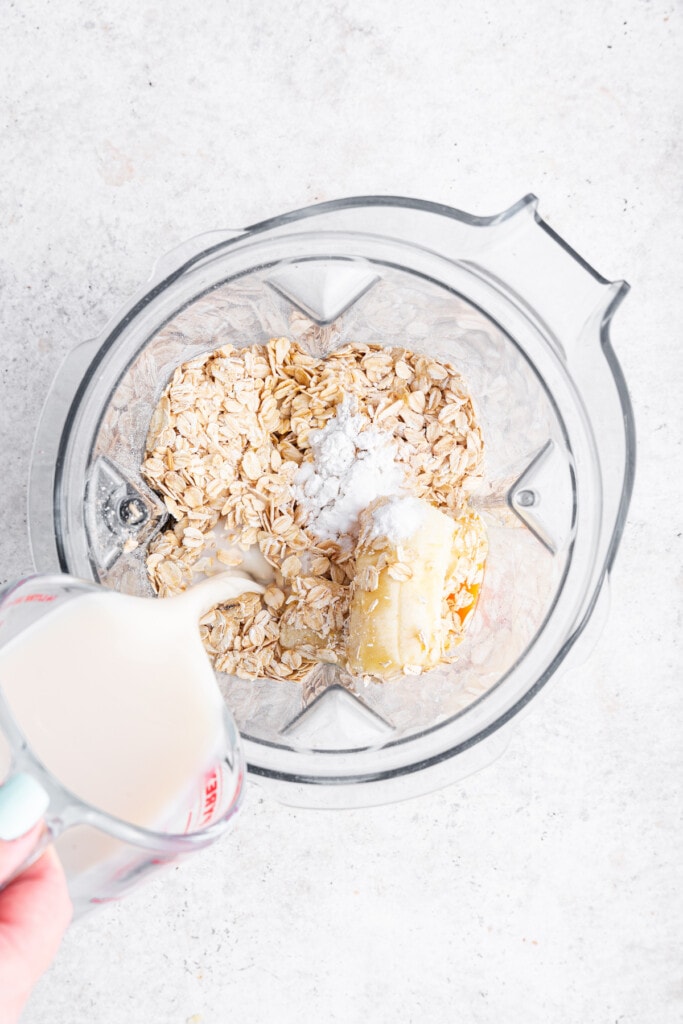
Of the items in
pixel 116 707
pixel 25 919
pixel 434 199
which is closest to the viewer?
pixel 25 919

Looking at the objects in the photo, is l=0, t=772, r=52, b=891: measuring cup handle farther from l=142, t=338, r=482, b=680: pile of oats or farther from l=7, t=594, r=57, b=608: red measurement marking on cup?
l=142, t=338, r=482, b=680: pile of oats

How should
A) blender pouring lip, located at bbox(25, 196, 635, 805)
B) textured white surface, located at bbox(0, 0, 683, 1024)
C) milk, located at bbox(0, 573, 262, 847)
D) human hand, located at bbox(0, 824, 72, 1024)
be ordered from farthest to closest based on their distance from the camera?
textured white surface, located at bbox(0, 0, 683, 1024)
blender pouring lip, located at bbox(25, 196, 635, 805)
milk, located at bbox(0, 573, 262, 847)
human hand, located at bbox(0, 824, 72, 1024)

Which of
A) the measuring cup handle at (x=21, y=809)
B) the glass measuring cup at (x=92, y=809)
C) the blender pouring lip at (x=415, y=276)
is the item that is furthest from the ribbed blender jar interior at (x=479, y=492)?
the measuring cup handle at (x=21, y=809)

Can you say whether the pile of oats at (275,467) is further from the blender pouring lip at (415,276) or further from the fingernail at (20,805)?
the fingernail at (20,805)

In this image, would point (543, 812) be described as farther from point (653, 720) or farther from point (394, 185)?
point (394, 185)

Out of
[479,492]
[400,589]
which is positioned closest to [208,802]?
[400,589]

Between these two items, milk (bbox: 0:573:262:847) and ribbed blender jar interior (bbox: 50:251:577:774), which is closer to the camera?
milk (bbox: 0:573:262:847)

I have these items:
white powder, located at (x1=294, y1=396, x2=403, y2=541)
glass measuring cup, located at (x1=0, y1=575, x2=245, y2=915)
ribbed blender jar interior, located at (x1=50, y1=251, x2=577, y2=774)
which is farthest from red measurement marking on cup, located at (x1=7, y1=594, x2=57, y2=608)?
white powder, located at (x1=294, y1=396, x2=403, y2=541)

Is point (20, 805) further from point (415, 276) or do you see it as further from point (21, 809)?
point (415, 276)
